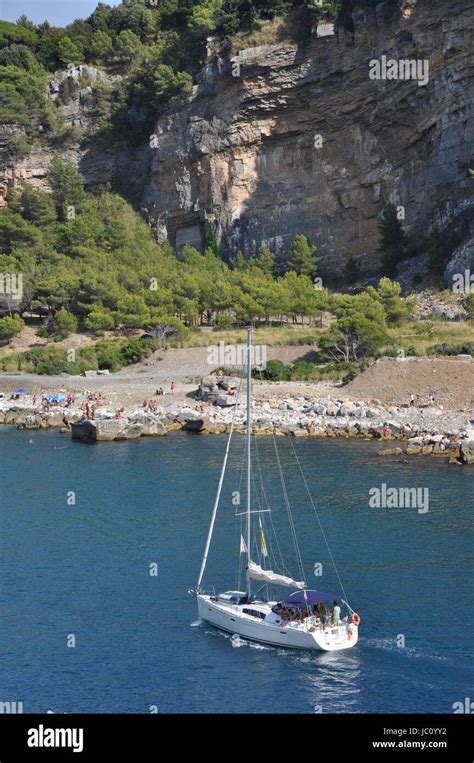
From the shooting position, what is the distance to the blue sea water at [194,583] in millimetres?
23938

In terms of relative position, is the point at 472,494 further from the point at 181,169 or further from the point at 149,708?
the point at 181,169

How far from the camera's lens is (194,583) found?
Answer: 3141 cm

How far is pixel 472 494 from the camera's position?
41406mm

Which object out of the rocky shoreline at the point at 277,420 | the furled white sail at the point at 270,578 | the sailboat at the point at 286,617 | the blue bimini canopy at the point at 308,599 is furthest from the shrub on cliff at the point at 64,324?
the blue bimini canopy at the point at 308,599

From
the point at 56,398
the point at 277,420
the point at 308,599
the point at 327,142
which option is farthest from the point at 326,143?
the point at 308,599

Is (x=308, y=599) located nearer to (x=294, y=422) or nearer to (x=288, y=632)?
(x=288, y=632)

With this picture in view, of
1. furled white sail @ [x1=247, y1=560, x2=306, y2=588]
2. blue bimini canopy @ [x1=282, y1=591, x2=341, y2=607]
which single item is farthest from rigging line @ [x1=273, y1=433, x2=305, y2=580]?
blue bimini canopy @ [x1=282, y1=591, x2=341, y2=607]

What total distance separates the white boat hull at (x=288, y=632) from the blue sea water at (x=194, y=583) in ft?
0.89

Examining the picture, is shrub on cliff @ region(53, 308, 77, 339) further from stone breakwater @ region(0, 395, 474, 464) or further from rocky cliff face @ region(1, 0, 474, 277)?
stone breakwater @ region(0, 395, 474, 464)

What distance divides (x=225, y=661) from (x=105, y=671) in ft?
9.54

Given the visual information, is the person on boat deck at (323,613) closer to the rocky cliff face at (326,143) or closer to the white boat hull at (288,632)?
the white boat hull at (288,632)

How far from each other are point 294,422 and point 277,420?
104 cm
